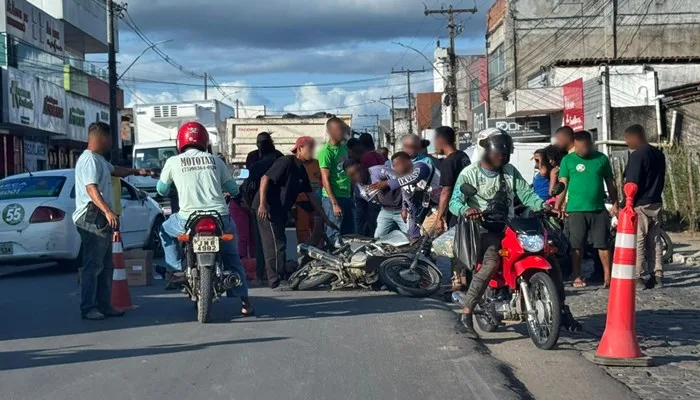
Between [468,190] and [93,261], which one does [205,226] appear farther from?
[468,190]

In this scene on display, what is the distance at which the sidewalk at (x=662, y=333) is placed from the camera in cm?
645

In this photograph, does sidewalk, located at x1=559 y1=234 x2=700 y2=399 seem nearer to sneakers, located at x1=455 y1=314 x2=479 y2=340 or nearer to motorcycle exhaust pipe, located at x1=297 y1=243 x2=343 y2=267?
sneakers, located at x1=455 y1=314 x2=479 y2=340

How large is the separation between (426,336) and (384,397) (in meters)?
2.21

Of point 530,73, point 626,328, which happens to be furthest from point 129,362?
point 530,73

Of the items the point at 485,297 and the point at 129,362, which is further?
the point at 485,297

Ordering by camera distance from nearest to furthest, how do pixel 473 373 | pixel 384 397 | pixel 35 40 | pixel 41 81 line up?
pixel 384 397 → pixel 473 373 → pixel 41 81 → pixel 35 40

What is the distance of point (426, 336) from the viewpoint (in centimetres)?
826

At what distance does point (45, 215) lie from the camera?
13422 mm

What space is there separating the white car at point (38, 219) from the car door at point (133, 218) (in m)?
1.13

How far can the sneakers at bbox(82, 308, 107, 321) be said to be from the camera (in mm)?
9312

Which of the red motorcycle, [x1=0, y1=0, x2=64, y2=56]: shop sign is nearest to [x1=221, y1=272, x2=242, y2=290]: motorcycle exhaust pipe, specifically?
the red motorcycle

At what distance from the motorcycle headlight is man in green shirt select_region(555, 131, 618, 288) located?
375cm

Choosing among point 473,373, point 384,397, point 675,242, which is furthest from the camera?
point 675,242

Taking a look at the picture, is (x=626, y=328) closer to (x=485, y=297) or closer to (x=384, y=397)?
(x=485, y=297)
